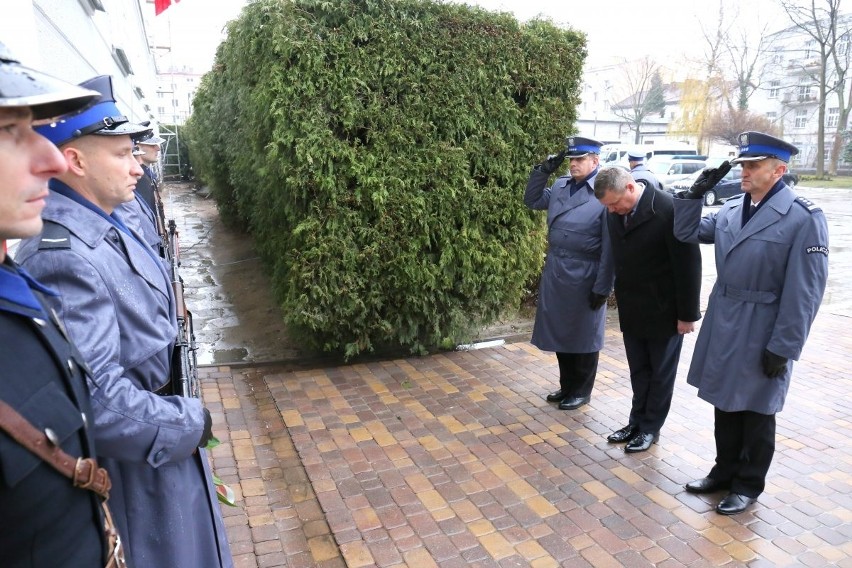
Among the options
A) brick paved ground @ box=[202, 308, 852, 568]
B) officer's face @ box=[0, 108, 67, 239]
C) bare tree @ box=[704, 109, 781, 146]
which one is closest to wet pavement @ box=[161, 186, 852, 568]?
brick paved ground @ box=[202, 308, 852, 568]

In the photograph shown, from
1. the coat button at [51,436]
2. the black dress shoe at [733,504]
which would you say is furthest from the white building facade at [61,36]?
the black dress shoe at [733,504]

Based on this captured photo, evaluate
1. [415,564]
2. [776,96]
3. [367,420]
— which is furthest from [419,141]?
[776,96]

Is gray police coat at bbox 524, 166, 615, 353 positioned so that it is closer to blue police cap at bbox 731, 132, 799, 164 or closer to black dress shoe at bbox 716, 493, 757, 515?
blue police cap at bbox 731, 132, 799, 164

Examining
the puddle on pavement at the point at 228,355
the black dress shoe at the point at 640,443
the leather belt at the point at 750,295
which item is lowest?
the black dress shoe at the point at 640,443

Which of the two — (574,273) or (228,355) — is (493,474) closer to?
(574,273)

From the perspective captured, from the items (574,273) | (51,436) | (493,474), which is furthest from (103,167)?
(574,273)

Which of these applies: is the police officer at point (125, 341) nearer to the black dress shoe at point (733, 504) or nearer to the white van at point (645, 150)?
the black dress shoe at point (733, 504)

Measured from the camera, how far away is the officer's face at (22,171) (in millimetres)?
1063

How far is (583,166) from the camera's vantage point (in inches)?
176

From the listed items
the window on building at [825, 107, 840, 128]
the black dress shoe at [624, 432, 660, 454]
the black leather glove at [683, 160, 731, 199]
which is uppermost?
the window on building at [825, 107, 840, 128]

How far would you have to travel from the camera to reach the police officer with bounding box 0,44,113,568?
1042mm

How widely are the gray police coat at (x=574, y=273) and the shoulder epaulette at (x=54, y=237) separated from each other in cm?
347

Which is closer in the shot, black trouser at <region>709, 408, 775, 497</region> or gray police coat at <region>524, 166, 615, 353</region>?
black trouser at <region>709, 408, 775, 497</region>

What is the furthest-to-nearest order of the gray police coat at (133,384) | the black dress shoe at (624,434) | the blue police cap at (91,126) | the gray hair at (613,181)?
the black dress shoe at (624,434) → the gray hair at (613,181) → the blue police cap at (91,126) → the gray police coat at (133,384)
